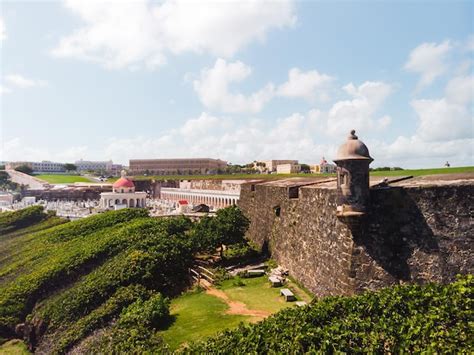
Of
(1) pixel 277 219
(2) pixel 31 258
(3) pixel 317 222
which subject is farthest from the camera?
(2) pixel 31 258

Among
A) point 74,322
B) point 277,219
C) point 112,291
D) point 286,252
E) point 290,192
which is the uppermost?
point 290,192

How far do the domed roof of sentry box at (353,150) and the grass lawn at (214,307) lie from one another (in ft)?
16.1

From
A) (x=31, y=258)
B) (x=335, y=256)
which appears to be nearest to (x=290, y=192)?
(x=335, y=256)

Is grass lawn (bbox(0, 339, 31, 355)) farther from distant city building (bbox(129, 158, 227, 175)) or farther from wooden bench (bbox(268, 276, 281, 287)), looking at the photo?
distant city building (bbox(129, 158, 227, 175))

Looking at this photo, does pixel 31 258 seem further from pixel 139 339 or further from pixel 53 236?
pixel 139 339

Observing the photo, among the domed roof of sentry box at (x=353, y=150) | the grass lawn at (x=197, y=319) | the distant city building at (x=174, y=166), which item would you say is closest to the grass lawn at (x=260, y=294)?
the grass lawn at (x=197, y=319)

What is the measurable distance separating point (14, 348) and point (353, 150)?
15.4 m

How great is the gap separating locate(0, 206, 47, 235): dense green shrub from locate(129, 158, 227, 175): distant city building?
7006cm

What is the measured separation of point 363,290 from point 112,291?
980 centimetres

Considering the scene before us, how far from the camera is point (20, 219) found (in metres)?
33.2

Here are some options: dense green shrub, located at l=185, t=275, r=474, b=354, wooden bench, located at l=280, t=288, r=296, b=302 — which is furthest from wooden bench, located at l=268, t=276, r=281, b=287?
dense green shrub, located at l=185, t=275, r=474, b=354

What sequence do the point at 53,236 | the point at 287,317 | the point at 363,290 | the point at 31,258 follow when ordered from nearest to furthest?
the point at 287,317 < the point at 363,290 < the point at 31,258 < the point at 53,236

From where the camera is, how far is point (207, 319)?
435 inches

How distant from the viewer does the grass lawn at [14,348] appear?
47.3ft
